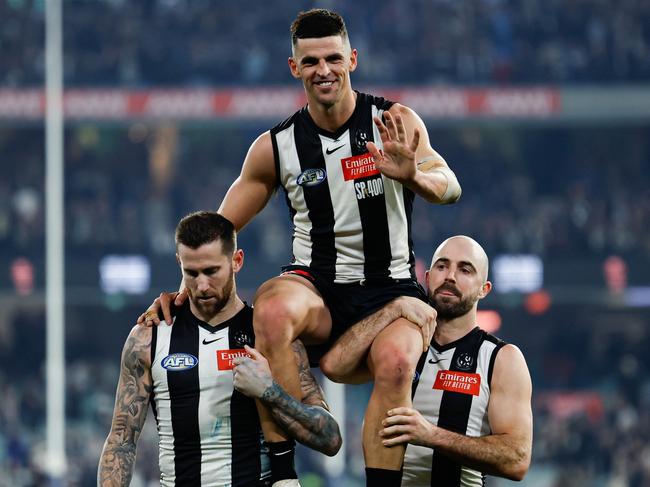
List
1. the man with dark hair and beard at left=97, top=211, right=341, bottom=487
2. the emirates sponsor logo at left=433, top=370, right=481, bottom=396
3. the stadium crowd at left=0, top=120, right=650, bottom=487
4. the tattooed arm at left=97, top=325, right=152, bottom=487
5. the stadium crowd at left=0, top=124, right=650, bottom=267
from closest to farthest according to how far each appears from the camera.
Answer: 1. the man with dark hair and beard at left=97, top=211, right=341, bottom=487
2. the tattooed arm at left=97, top=325, right=152, bottom=487
3. the emirates sponsor logo at left=433, top=370, right=481, bottom=396
4. the stadium crowd at left=0, top=120, right=650, bottom=487
5. the stadium crowd at left=0, top=124, right=650, bottom=267

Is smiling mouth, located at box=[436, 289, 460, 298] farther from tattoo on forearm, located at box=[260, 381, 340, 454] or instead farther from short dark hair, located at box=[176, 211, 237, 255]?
short dark hair, located at box=[176, 211, 237, 255]

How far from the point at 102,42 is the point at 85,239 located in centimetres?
410

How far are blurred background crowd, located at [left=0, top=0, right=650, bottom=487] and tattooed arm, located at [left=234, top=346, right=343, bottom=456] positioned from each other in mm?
15586

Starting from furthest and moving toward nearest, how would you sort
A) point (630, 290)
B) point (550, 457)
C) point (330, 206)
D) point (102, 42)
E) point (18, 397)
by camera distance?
point (102, 42) < point (630, 290) < point (18, 397) < point (550, 457) < point (330, 206)

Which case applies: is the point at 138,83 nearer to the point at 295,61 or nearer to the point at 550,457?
the point at 550,457

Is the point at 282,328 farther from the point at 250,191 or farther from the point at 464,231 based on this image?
the point at 464,231

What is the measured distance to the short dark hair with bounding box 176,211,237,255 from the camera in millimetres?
5527

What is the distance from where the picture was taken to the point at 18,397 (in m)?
21.1

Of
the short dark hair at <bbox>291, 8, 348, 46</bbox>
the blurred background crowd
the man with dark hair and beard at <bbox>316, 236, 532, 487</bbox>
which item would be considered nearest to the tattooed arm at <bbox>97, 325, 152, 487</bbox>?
the man with dark hair and beard at <bbox>316, 236, 532, 487</bbox>

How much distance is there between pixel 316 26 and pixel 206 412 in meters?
Answer: 1.77

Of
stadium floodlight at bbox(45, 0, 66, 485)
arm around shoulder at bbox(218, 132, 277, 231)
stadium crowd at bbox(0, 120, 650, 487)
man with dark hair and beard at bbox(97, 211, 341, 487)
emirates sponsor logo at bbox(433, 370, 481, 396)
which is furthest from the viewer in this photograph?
stadium crowd at bbox(0, 120, 650, 487)

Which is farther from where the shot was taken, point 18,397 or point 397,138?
point 18,397

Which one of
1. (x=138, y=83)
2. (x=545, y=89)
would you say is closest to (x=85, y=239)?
(x=138, y=83)

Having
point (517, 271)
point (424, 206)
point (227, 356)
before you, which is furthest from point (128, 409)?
point (424, 206)
